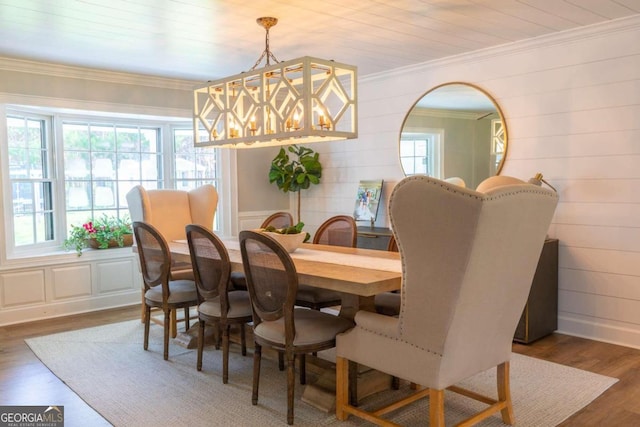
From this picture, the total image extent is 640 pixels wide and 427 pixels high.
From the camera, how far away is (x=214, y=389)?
3248 mm

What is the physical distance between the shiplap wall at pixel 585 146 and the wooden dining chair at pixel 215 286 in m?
2.60

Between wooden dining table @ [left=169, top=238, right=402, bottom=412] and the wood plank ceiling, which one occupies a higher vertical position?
the wood plank ceiling

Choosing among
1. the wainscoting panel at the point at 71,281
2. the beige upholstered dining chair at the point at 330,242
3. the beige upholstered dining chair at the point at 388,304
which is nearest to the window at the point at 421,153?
the beige upholstered dining chair at the point at 330,242

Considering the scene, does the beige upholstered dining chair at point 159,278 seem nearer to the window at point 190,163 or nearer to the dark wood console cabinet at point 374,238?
the dark wood console cabinet at point 374,238

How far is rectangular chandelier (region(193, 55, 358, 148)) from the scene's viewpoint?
120 inches

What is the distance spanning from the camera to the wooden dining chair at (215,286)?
10.6 ft

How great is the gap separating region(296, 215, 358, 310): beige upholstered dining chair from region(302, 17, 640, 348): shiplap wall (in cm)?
151

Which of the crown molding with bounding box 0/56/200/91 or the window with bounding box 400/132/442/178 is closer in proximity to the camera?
the crown molding with bounding box 0/56/200/91

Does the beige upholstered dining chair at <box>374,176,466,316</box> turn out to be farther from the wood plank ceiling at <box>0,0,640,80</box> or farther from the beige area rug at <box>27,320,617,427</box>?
the wood plank ceiling at <box>0,0,640,80</box>

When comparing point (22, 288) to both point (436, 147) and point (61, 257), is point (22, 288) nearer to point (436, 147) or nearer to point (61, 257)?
point (61, 257)

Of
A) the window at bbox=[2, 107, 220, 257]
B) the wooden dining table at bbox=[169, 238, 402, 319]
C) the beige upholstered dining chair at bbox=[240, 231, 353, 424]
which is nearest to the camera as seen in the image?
the wooden dining table at bbox=[169, 238, 402, 319]


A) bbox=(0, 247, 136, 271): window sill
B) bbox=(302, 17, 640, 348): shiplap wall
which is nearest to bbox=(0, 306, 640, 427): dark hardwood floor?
bbox=(302, 17, 640, 348): shiplap wall

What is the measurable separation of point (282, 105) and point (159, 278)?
151 centimetres

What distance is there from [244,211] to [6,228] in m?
2.48
